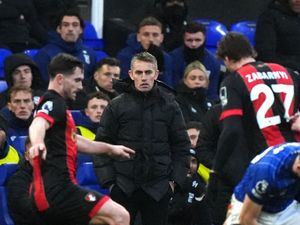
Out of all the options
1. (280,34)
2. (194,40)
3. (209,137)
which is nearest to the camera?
(209,137)

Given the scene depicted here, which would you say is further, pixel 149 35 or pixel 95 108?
pixel 149 35

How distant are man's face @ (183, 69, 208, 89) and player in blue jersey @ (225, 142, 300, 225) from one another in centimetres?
398

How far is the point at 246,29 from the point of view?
13.7 meters

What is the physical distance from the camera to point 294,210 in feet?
24.6

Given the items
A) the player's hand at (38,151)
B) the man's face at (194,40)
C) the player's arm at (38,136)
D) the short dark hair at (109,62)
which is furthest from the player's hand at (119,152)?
the man's face at (194,40)

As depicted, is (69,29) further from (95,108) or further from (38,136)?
(38,136)

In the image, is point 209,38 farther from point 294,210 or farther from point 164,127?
point 294,210

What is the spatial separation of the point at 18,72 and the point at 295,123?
368cm

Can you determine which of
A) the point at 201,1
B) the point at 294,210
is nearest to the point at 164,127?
the point at 294,210

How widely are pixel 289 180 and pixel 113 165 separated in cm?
225

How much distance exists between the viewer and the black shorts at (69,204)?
25.6 feet

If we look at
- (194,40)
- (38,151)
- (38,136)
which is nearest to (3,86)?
(194,40)

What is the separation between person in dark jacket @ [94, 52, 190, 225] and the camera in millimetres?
8922

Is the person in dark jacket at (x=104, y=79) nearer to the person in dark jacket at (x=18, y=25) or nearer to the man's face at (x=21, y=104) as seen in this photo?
the man's face at (x=21, y=104)
